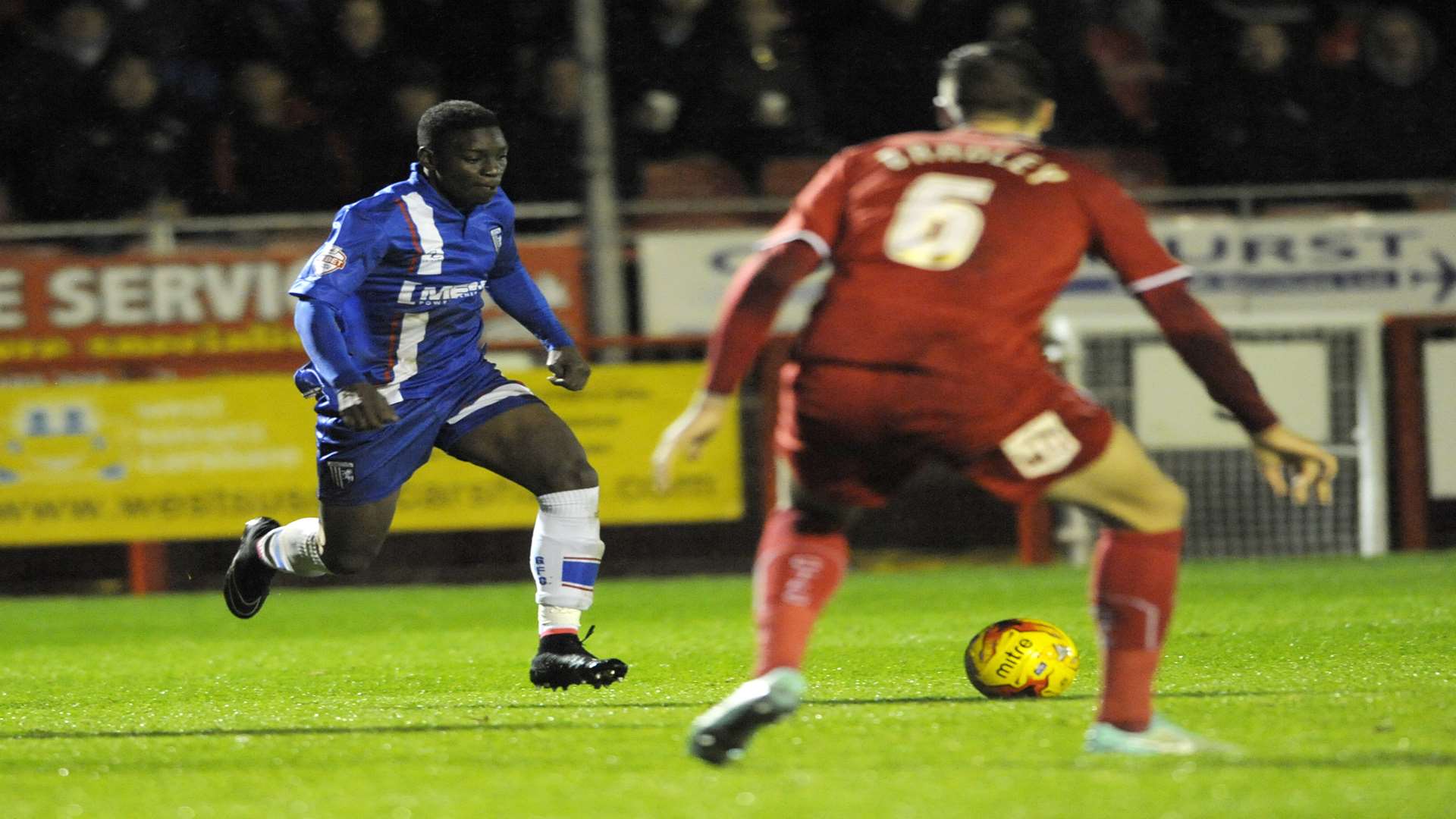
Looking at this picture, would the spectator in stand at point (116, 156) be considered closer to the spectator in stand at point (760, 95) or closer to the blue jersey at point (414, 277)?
the spectator in stand at point (760, 95)

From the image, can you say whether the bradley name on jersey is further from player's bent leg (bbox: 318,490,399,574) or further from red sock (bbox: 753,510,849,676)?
player's bent leg (bbox: 318,490,399,574)

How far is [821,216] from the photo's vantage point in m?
4.34

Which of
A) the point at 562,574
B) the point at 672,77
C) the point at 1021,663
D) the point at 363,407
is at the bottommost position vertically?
the point at 1021,663

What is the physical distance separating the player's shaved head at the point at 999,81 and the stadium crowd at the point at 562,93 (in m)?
8.88

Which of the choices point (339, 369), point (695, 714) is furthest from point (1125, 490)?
point (339, 369)

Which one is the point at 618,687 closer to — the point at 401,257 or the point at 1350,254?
the point at 401,257

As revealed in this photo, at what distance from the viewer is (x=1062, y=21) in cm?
1445

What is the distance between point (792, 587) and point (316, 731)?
5.46 ft

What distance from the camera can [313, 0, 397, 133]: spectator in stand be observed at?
13180 mm

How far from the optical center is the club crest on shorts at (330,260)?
6.16 m

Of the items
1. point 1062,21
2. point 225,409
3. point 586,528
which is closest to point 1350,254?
point 1062,21

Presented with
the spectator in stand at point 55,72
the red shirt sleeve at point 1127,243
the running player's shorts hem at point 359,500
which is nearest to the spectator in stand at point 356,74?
the spectator in stand at point 55,72

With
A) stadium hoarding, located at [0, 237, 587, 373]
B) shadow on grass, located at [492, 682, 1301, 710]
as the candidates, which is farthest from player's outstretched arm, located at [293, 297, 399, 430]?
stadium hoarding, located at [0, 237, 587, 373]

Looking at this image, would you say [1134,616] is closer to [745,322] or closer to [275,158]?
[745,322]
